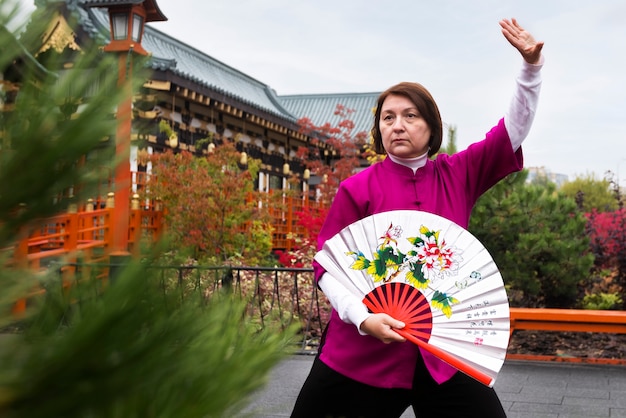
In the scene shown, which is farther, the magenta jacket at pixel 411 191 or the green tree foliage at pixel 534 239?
the green tree foliage at pixel 534 239

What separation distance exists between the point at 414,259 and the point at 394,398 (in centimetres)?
47

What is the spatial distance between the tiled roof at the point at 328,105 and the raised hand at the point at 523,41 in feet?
91.4

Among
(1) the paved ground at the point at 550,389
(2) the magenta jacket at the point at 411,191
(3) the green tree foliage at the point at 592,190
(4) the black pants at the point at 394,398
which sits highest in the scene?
(3) the green tree foliage at the point at 592,190

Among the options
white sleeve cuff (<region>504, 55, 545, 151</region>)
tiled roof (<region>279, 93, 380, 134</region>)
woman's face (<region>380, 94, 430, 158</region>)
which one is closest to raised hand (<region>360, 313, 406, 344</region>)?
woman's face (<region>380, 94, 430, 158</region>)

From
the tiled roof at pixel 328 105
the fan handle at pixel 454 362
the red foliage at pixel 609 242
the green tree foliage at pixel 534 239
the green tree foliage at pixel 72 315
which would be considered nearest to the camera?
the green tree foliage at pixel 72 315

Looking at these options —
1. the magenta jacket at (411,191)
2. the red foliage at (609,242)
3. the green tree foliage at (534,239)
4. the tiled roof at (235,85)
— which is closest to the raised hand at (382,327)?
the magenta jacket at (411,191)

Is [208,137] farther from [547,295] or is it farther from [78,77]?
[78,77]

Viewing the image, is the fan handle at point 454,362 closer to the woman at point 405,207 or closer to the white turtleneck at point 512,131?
the woman at point 405,207

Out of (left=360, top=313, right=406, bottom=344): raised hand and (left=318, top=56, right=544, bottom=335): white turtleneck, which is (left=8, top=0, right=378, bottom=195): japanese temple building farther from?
(left=360, top=313, right=406, bottom=344): raised hand

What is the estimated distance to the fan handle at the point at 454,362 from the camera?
Answer: 2.12 meters

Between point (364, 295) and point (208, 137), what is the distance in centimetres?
1379

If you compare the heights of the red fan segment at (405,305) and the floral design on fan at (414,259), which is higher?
the floral design on fan at (414,259)

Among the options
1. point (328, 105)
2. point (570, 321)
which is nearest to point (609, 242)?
point (570, 321)

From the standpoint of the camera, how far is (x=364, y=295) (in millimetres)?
2324
